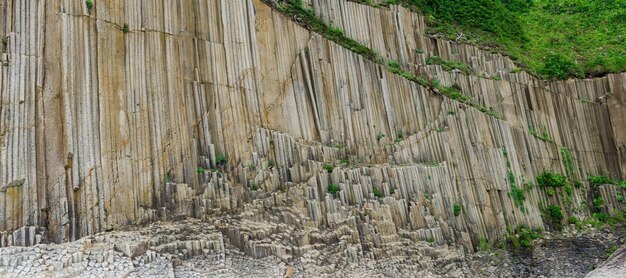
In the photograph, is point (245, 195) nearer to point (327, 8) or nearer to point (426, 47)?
point (327, 8)

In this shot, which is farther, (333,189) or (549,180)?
(549,180)

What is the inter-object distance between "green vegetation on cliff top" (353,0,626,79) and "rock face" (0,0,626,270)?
9.48 feet

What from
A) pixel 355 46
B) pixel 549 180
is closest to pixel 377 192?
pixel 355 46

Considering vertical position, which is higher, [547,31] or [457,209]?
[547,31]

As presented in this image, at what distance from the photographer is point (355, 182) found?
63.1 ft

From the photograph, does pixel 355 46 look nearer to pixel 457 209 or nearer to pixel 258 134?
pixel 258 134

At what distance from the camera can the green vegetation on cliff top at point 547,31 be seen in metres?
28.8

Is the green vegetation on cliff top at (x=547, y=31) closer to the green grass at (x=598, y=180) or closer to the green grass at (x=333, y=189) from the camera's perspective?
the green grass at (x=598, y=180)

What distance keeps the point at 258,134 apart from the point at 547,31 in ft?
75.6

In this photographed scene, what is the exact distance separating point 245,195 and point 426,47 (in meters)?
13.2

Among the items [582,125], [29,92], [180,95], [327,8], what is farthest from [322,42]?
[582,125]

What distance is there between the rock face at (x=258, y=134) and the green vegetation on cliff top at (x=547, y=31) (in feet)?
9.48

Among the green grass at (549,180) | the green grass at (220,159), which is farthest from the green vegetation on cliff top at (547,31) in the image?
the green grass at (220,159)

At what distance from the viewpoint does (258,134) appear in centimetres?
1847
